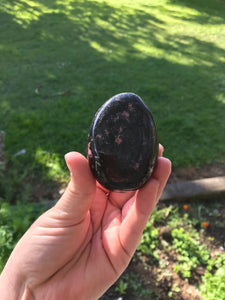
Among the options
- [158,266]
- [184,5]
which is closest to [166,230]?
[158,266]

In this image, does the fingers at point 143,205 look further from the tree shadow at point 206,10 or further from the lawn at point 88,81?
the tree shadow at point 206,10

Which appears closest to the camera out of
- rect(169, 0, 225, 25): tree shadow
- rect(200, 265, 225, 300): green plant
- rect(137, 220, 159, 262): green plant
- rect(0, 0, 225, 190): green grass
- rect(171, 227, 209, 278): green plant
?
rect(200, 265, 225, 300): green plant

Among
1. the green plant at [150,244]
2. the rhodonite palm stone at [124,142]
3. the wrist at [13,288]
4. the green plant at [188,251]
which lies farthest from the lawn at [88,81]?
the rhodonite palm stone at [124,142]

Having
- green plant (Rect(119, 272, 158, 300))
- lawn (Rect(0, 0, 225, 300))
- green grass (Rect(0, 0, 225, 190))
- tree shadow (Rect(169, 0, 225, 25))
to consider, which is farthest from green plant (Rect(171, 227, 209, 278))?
tree shadow (Rect(169, 0, 225, 25))

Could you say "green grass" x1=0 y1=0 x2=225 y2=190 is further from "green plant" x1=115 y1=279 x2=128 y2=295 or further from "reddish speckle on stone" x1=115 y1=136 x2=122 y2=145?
"reddish speckle on stone" x1=115 y1=136 x2=122 y2=145

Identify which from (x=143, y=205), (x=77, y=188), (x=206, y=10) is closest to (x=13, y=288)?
(x=77, y=188)

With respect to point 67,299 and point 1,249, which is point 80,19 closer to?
point 1,249
